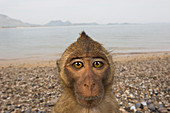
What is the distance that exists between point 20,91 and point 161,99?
17.5 feet

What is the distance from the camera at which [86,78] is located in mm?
2180

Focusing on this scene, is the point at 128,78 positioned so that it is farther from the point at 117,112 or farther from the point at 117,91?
the point at 117,112

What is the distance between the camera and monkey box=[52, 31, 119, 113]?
2.17 meters

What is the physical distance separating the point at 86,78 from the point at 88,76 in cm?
3

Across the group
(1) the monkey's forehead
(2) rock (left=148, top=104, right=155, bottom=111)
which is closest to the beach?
(2) rock (left=148, top=104, right=155, bottom=111)

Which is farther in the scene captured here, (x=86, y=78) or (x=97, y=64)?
(x=97, y=64)

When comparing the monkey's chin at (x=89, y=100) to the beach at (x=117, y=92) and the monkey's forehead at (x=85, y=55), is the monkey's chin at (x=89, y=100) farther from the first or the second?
the beach at (x=117, y=92)

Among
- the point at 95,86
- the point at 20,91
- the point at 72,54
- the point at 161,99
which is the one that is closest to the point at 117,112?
the point at 95,86

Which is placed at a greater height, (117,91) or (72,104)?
(72,104)

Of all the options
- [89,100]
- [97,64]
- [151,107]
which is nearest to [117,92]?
[151,107]

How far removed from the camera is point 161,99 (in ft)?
19.7

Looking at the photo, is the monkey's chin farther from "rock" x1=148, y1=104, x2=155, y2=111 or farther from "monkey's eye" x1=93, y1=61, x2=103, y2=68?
"rock" x1=148, y1=104, x2=155, y2=111

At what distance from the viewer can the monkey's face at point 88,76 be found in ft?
7.00

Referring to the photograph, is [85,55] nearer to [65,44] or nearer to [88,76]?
[88,76]
